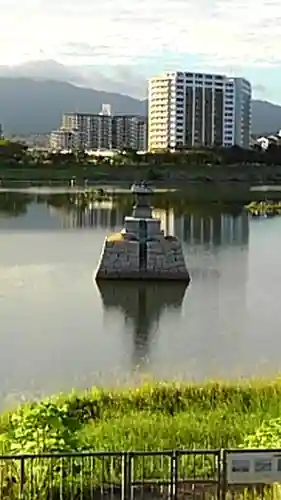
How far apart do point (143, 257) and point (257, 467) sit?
10.9 meters

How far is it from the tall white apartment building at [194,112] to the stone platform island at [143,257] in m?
37.8

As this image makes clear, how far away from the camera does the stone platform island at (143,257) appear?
535 inches

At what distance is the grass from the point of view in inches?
151

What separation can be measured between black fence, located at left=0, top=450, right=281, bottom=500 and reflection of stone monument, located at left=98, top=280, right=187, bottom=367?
5.32 metres

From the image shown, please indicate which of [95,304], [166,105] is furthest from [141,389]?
[166,105]

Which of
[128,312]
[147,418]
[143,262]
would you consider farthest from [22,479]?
[143,262]

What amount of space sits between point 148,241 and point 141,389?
25.9 ft

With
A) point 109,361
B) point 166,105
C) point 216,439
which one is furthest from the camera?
point 166,105

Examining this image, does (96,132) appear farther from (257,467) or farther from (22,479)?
(257,467)

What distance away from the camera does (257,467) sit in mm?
2908

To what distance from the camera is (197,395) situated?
5.96m

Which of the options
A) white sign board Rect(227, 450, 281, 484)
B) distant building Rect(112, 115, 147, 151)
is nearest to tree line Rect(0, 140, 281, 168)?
distant building Rect(112, 115, 147, 151)

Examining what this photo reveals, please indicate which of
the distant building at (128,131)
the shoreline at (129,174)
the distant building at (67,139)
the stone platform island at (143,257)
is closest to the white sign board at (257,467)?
the stone platform island at (143,257)

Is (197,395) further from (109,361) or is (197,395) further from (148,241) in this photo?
A: (148,241)
